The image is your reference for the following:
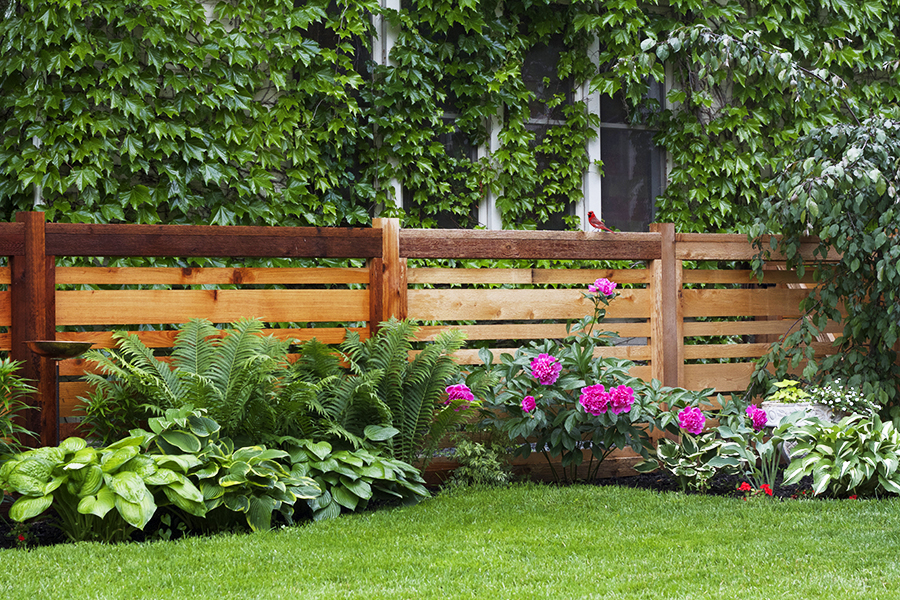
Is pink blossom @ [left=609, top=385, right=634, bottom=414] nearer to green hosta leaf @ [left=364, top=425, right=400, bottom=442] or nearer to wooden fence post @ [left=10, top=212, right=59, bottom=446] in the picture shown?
green hosta leaf @ [left=364, top=425, right=400, bottom=442]

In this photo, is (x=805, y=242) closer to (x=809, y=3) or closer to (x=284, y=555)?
(x=809, y=3)

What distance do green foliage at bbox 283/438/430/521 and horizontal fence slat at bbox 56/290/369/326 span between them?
862 millimetres

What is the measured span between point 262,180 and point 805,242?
3.66m

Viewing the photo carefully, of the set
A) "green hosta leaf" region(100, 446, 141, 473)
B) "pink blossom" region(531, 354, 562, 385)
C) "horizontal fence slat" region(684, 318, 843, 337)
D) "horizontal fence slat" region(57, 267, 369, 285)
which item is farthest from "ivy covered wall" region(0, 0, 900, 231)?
"green hosta leaf" region(100, 446, 141, 473)

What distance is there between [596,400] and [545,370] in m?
0.31

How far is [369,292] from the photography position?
4410 mm

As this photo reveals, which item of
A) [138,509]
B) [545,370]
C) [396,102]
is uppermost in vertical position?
[396,102]

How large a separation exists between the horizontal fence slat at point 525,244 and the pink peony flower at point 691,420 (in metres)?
1.13

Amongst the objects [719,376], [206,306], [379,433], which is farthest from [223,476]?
[719,376]

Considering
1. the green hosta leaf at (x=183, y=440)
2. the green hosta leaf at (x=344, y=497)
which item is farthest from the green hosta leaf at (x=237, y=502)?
the green hosta leaf at (x=344, y=497)

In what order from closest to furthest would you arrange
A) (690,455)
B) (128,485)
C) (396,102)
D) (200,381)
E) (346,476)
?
(128,485)
(200,381)
(346,476)
(690,455)
(396,102)

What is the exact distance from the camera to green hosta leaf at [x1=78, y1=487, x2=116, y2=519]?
9.73ft

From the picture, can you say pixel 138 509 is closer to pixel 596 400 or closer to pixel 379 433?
pixel 379 433

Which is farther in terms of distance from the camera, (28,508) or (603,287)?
(603,287)
